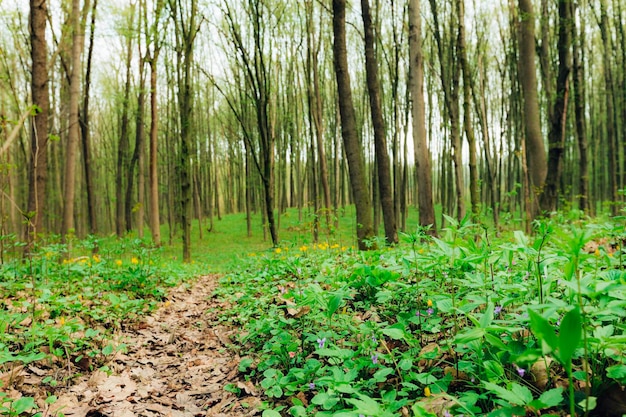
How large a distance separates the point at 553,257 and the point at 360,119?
22.7 m

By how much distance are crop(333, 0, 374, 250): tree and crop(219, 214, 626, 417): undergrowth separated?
374 centimetres

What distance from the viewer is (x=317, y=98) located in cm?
1438

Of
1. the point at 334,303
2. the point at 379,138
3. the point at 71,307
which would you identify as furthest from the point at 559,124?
the point at 71,307

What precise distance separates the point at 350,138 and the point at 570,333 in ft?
20.2

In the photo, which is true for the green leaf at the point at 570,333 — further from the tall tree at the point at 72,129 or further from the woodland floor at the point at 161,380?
the tall tree at the point at 72,129

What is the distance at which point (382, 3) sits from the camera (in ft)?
54.6

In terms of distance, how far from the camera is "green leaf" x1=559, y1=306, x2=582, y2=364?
0.96 metres

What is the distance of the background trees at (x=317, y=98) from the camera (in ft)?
23.6

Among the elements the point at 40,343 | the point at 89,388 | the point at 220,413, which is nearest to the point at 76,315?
the point at 40,343

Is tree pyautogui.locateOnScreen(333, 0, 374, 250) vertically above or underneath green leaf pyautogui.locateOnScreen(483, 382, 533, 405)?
above

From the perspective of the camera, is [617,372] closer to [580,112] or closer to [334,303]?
[334,303]

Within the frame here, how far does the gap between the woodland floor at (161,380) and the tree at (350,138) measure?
390 cm

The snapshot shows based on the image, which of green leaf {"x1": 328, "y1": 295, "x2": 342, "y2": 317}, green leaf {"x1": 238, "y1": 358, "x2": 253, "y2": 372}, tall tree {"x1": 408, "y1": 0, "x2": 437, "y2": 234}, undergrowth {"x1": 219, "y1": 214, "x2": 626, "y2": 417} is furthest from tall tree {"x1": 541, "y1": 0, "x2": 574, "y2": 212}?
green leaf {"x1": 238, "y1": 358, "x2": 253, "y2": 372}

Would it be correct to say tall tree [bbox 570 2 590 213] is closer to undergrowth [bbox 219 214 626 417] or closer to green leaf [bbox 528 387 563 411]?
undergrowth [bbox 219 214 626 417]
